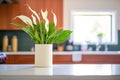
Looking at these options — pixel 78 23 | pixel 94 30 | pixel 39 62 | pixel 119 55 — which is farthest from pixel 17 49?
pixel 39 62

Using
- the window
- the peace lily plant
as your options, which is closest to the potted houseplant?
the peace lily plant

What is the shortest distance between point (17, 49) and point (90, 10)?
175cm

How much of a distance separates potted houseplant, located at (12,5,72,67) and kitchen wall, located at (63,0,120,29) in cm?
298

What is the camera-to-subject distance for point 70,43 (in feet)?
14.9

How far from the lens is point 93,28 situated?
4.78 m

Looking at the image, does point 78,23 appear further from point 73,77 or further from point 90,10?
point 73,77

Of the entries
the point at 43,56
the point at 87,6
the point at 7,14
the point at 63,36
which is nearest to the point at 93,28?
the point at 87,6

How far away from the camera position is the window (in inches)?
185

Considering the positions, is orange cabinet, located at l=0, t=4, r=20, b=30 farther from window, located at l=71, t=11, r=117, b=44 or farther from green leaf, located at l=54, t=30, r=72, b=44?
green leaf, located at l=54, t=30, r=72, b=44

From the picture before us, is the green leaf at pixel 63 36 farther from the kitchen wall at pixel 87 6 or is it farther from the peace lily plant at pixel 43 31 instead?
the kitchen wall at pixel 87 6

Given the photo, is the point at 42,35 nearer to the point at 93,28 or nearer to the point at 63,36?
the point at 63,36

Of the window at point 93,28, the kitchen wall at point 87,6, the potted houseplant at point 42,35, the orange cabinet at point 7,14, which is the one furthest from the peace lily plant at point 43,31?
the window at point 93,28

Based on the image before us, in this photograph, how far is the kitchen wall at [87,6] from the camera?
14.9ft

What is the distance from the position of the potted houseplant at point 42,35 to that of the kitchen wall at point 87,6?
2.98 meters
